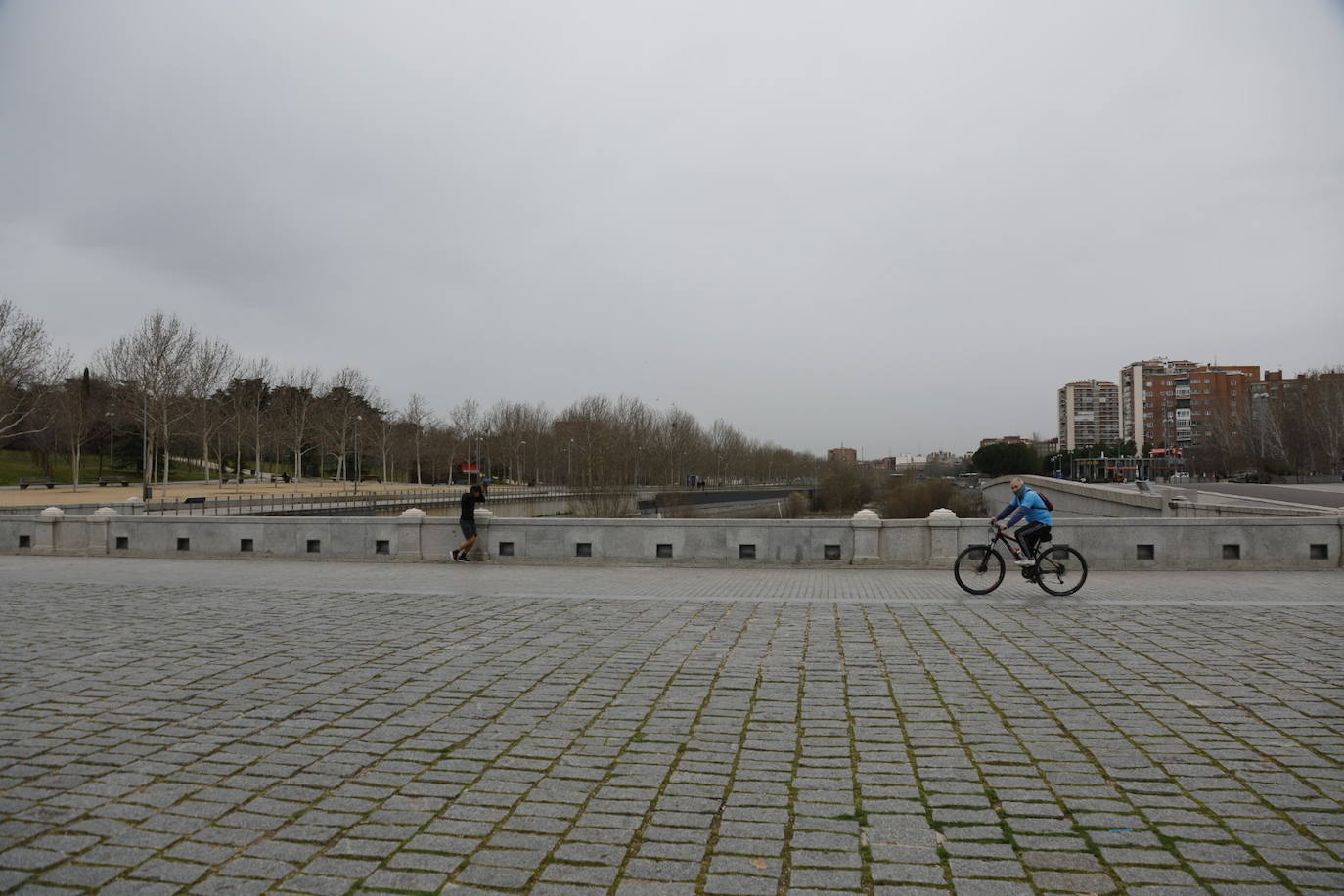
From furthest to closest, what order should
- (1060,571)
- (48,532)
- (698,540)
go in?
(48,532) → (698,540) → (1060,571)

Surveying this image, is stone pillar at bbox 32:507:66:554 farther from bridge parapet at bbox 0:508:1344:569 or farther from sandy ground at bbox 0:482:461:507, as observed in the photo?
sandy ground at bbox 0:482:461:507

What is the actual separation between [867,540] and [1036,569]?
4.49 meters

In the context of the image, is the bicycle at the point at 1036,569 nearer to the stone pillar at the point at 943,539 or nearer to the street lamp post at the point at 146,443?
the stone pillar at the point at 943,539

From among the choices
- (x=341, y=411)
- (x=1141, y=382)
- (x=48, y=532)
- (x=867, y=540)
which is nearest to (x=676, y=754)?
(x=867, y=540)

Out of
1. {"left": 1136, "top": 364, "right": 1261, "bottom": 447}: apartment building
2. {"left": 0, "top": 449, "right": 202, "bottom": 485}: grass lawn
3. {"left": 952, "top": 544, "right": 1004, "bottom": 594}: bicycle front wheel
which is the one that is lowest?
{"left": 952, "top": 544, "right": 1004, "bottom": 594}: bicycle front wheel

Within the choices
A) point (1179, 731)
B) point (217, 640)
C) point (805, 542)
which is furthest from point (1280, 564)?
point (217, 640)

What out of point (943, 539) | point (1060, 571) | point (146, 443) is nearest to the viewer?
point (1060, 571)

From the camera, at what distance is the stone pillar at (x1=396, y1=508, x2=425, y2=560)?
17266 mm

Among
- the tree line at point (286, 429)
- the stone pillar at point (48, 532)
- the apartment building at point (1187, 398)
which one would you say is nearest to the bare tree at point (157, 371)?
the tree line at point (286, 429)

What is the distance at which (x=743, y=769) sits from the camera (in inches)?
177

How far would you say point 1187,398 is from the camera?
14400 centimetres

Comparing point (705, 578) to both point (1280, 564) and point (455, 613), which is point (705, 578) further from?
point (1280, 564)

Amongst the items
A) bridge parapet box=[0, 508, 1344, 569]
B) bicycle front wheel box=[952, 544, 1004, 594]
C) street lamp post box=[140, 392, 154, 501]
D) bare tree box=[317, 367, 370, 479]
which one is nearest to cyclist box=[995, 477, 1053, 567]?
bicycle front wheel box=[952, 544, 1004, 594]

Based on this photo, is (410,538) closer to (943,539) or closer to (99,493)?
(943,539)
